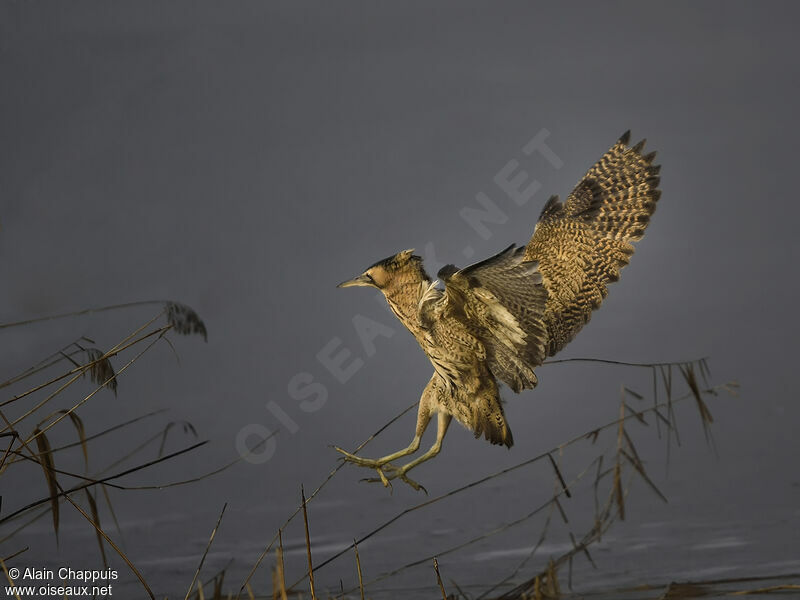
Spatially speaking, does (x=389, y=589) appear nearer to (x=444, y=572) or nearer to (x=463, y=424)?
(x=444, y=572)

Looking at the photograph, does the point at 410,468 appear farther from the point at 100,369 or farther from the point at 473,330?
the point at 100,369

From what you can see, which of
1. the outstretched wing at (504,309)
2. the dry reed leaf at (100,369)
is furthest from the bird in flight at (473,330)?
the dry reed leaf at (100,369)

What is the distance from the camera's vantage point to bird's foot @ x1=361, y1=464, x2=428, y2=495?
1825 millimetres

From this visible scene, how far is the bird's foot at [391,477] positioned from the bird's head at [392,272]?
41cm

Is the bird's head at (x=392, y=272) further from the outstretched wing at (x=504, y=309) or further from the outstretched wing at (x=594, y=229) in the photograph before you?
the outstretched wing at (x=594, y=229)

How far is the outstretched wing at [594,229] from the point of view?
2410 millimetres

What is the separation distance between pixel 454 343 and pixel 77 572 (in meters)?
1.59

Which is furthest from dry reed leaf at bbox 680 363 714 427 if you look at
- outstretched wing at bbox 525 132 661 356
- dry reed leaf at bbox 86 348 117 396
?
dry reed leaf at bbox 86 348 117 396

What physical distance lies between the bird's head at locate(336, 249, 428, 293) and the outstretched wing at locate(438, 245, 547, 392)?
9cm

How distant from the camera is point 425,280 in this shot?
199cm

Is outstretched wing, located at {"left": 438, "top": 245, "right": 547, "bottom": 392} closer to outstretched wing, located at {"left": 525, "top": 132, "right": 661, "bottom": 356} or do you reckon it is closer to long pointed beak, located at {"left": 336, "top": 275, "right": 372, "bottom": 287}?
long pointed beak, located at {"left": 336, "top": 275, "right": 372, "bottom": 287}

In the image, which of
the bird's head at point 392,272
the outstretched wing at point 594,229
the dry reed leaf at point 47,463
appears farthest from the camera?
the outstretched wing at point 594,229

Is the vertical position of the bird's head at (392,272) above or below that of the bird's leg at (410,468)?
above

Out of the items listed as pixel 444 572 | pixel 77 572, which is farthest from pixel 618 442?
pixel 77 572
